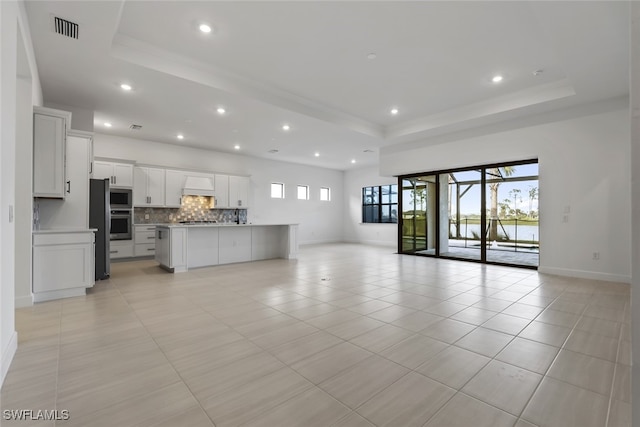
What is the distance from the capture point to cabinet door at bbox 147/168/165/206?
25.2 ft

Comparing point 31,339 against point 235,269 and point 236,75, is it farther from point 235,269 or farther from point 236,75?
point 236,75

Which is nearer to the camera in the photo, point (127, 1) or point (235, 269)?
point (127, 1)

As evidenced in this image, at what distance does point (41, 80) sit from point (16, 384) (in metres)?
4.56

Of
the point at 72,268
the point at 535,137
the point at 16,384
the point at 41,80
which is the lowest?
the point at 16,384

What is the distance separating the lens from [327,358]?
2.31 metres

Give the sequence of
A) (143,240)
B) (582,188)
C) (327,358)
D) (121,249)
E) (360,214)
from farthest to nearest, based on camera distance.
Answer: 1. (360,214)
2. (143,240)
3. (121,249)
4. (582,188)
5. (327,358)

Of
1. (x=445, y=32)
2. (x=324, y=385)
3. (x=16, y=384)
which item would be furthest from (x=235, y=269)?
(x=445, y=32)

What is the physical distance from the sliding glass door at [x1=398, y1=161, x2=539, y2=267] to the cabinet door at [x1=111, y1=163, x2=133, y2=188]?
712 cm

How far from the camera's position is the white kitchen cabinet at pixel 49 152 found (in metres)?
3.91

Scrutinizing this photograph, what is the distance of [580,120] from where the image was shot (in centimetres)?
529

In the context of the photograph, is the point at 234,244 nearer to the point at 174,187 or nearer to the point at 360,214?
the point at 174,187

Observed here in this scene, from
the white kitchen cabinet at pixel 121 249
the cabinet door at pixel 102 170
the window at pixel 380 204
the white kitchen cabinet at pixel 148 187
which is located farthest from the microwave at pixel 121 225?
the window at pixel 380 204

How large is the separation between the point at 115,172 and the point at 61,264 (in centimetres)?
386

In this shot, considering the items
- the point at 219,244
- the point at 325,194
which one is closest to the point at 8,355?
Result: the point at 219,244
